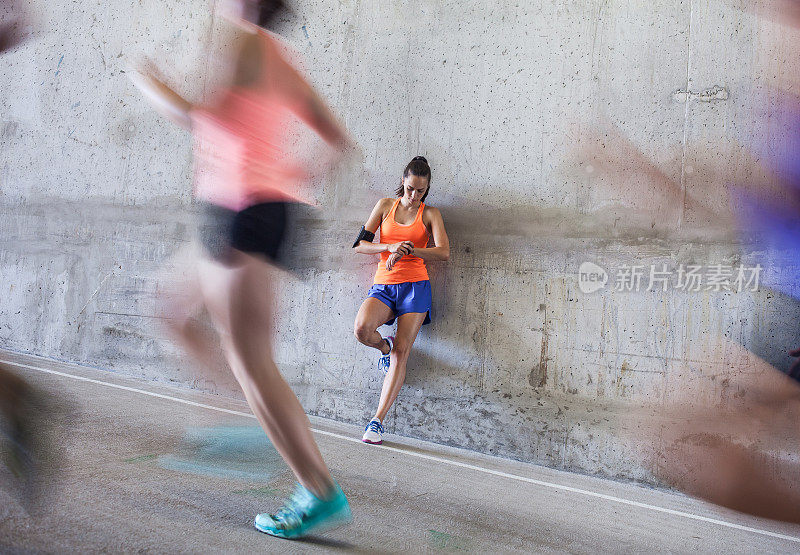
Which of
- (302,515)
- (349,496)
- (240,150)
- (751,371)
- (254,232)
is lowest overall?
(349,496)

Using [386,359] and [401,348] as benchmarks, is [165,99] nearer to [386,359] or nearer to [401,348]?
[401,348]

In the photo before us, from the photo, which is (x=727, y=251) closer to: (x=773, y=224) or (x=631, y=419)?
(x=773, y=224)

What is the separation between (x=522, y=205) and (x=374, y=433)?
5.29 feet

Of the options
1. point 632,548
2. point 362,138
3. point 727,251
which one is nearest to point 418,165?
point 362,138

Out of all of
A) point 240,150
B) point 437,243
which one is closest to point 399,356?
point 437,243

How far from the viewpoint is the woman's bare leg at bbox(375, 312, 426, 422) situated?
3.60m

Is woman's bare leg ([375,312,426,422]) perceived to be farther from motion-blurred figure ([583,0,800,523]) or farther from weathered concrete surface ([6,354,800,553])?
motion-blurred figure ([583,0,800,523])

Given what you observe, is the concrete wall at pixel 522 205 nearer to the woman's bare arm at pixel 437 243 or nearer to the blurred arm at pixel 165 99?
the woman's bare arm at pixel 437 243

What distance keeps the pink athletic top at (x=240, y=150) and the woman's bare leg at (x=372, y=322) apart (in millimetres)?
1677

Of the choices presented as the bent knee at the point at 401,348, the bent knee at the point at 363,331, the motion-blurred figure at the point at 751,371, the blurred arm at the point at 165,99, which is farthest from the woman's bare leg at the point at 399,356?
the blurred arm at the point at 165,99

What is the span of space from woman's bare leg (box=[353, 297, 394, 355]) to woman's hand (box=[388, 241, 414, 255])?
337 millimetres

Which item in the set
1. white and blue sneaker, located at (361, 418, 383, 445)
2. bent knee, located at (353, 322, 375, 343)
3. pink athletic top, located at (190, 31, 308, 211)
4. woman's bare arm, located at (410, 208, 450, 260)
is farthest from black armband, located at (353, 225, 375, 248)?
pink athletic top, located at (190, 31, 308, 211)

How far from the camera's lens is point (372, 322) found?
3.55 meters

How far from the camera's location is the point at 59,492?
6.95 feet
